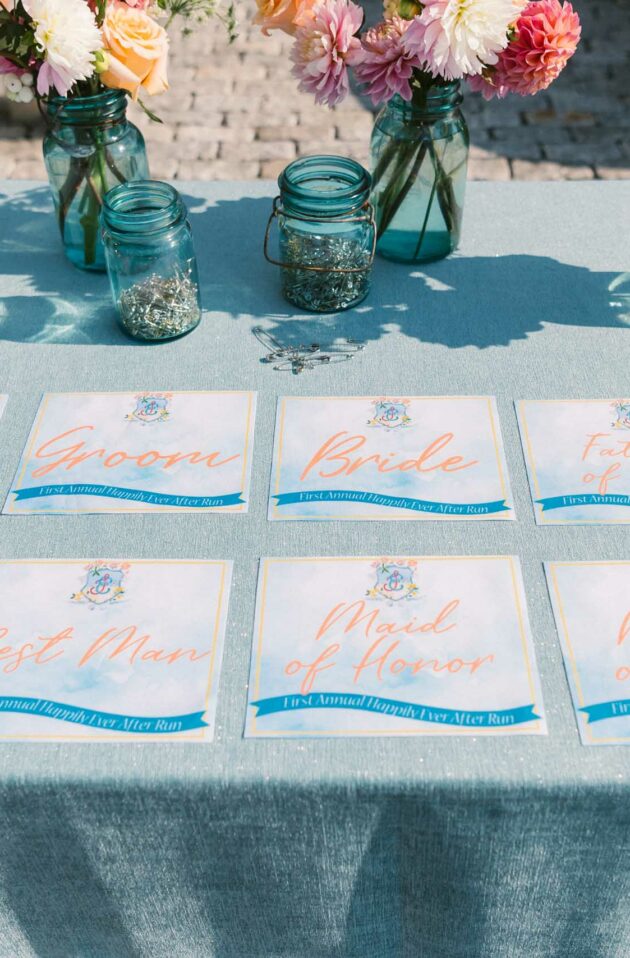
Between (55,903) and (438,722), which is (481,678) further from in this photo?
(55,903)

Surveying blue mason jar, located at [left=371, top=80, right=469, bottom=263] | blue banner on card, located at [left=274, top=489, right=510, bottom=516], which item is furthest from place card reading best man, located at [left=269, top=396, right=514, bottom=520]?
blue mason jar, located at [left=371, top=80, right=469, bottom=263]

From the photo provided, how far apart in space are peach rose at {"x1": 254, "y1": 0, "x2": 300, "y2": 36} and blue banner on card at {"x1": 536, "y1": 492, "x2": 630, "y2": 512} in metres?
0.69

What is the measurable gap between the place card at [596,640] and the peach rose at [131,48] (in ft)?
2.60

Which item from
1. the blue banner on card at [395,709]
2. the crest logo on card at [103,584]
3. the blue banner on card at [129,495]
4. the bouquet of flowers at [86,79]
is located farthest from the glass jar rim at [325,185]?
the blue banner on card at [395,709]

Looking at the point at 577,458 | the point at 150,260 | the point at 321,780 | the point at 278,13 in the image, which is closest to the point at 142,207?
the point at 150,260

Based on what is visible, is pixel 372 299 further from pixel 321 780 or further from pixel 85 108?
pixel 321 780

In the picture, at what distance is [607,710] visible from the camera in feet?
2.61

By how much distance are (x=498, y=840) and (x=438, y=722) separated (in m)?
0.12

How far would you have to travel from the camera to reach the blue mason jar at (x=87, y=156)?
1.18m

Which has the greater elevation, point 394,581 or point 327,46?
point 327,46

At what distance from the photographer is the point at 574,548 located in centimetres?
94

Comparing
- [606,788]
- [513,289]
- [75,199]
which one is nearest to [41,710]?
[606,788]

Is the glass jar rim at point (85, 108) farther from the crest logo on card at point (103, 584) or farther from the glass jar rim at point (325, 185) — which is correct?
the crest logo on card at point (103, 584)

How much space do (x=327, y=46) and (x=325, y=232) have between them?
222 millimetres
